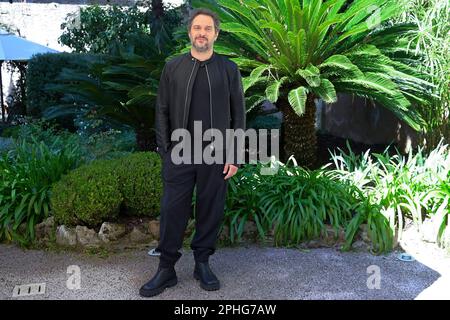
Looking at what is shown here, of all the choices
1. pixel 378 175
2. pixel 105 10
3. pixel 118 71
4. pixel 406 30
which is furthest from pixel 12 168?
pixel 105 10

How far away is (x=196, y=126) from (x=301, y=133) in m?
2.55

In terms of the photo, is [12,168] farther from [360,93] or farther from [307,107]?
[360,93]

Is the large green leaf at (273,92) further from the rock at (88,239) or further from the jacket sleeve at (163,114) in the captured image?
the rock at (88,239)

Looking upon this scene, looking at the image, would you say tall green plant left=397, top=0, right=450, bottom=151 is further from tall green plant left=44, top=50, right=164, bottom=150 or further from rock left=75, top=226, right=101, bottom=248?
rock left=75, top=226, right=101, bottom=248

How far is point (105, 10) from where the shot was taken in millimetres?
12938

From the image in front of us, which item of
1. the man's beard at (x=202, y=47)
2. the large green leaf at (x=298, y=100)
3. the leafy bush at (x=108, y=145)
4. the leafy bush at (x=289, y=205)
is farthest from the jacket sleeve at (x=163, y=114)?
the leafy bush at (x=108, y=145)


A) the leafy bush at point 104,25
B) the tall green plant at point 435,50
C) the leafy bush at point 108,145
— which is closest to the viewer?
the tall green plant at point 435,50

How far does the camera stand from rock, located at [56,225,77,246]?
4039mm

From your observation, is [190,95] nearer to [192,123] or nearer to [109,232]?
[192,123]

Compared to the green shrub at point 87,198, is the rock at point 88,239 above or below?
below

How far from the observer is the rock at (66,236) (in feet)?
13.3

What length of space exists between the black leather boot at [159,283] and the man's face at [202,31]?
1492mm

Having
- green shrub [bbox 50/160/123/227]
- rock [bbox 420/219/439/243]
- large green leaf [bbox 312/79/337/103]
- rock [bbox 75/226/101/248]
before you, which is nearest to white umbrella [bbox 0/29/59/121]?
green shrub [bbox 50/160/123/227]

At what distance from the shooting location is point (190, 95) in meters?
3.18
